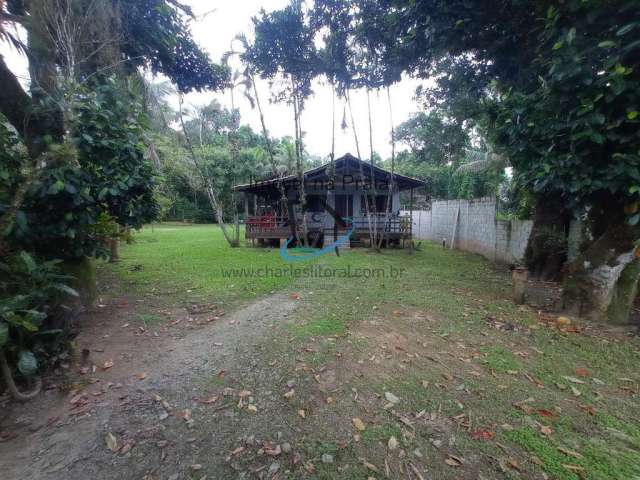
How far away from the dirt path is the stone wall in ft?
24.2

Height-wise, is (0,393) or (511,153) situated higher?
(511,153)

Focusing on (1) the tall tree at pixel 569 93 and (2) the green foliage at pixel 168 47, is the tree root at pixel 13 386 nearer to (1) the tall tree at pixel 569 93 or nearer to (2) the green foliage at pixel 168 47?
(2) the green foliage at pixel 168 47

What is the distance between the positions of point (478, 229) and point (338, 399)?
30.9 ft

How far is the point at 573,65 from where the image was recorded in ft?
10.1

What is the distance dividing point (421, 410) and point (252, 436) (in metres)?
1.27

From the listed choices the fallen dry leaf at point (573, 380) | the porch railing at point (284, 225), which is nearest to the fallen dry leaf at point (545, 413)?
the fallen dry leaf at point (573, 380)

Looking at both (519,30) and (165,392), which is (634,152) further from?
(165,392)

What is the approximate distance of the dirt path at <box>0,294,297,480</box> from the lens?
1.82 meters

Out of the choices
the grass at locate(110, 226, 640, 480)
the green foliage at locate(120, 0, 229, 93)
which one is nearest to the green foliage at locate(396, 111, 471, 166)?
the grass at locate(110, 226, 640, 480)

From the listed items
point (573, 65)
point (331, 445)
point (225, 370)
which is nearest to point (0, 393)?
point (225, 370)

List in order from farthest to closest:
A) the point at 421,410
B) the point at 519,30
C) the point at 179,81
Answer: the point at 179,81, the point at 519,30, the point at 421,410

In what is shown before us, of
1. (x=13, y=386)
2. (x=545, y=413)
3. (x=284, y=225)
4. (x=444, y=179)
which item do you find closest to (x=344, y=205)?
(x=284, y=225)

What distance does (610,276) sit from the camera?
3674mm

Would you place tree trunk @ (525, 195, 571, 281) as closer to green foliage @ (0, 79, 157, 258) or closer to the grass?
the grass
